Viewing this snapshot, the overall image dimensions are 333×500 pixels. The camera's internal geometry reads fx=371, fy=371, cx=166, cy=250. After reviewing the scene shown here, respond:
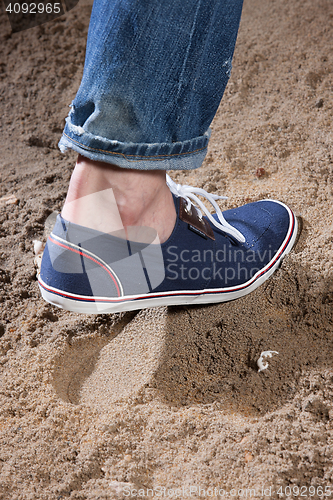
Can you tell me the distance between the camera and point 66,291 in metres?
0.90

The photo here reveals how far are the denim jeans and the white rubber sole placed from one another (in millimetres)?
373

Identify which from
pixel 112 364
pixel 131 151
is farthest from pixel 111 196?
pixel 112 364

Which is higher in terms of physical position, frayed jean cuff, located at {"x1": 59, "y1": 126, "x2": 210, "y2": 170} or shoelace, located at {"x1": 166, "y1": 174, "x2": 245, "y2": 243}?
frayed jean cuff, located at {"x1": 59, "y1": 126, "x2": 210, "y2": 170}

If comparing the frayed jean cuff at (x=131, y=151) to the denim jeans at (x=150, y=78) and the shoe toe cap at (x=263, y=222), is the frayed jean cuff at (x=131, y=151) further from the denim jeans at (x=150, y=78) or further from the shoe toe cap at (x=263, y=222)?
the shoe toe cap at (x=263, y=222)

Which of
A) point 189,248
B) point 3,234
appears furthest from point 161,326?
point 3,234

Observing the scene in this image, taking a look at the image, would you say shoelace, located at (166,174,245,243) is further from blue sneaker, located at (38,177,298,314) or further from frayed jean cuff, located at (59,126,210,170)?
frayed jean cuff, located at (59,126,210,170)

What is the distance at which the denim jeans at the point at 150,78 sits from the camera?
25.3 inches

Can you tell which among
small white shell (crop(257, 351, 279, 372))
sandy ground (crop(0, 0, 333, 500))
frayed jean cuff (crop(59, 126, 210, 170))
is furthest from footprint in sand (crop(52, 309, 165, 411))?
frayed jean cuff (crop(59, 126, 210, 170))

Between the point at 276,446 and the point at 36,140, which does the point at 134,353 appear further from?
the point at 36,140

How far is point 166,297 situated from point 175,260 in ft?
0.36

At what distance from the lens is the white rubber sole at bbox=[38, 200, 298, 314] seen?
93cm

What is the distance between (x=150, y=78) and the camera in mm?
669

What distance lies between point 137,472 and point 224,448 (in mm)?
193

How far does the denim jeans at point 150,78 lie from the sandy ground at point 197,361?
52 centimetres
